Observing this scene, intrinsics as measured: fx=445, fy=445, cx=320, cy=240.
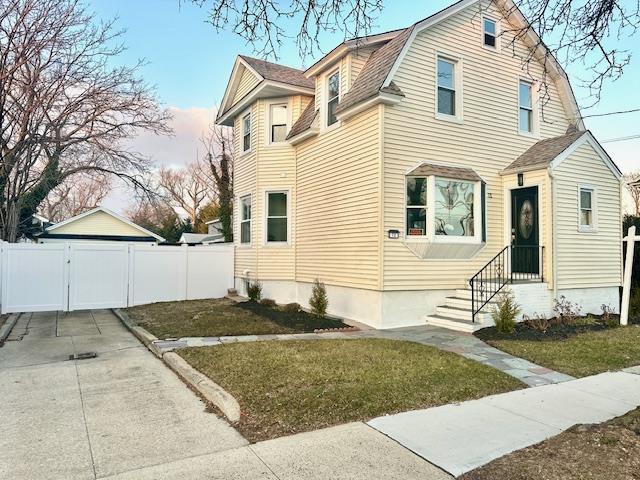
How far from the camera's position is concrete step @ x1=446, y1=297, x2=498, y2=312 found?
32.0 ft

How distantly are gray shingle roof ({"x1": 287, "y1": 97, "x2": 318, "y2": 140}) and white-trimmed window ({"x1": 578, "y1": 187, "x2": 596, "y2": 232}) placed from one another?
7.43 metres

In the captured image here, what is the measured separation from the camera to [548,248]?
10.9 meters

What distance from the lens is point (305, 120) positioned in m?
12.9

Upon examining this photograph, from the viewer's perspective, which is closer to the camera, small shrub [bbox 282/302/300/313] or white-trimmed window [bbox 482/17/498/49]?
white-trimmed window [bbox 482/17/498/49]

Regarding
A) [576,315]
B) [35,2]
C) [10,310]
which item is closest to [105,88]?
[35,2]

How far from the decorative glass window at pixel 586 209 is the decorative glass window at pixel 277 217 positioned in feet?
27.1

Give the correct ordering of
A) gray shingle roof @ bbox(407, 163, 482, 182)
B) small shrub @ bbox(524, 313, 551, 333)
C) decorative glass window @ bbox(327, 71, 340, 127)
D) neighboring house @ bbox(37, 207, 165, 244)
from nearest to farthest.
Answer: small shrub @ bbox(524, 313, 551, 333) → gray shingle roof @ bbox(407, 163, 482, 182) → decorative glass window @ bbox(327, 71, 340, 127) → neighboring house @ bbox(37, 207, 165, 244)

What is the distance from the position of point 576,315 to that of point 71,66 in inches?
668

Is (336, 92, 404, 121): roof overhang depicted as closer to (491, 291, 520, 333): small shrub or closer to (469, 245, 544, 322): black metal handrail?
(469, 245, 544, 322): black metal handrail

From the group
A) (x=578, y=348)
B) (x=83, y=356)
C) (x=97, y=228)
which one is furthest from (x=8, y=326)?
(x=97, y=228)

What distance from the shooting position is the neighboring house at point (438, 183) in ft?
32.8

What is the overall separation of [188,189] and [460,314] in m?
40.0

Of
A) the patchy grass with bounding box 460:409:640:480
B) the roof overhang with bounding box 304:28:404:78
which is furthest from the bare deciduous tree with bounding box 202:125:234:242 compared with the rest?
the patchy grass with bounding box 460:409:640:480

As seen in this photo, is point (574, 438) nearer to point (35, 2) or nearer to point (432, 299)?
point (432, 299)
